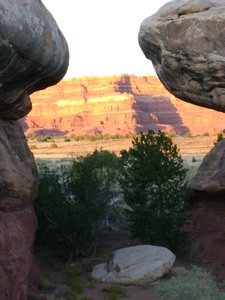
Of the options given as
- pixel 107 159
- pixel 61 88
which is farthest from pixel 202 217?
pixel 61 88

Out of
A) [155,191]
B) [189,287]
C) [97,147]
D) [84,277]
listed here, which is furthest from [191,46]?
[97,147]

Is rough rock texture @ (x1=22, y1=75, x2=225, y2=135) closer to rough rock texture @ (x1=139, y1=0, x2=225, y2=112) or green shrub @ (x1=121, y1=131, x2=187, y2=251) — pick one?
green shrub @ (x1=121, y1=131, x2=187, y2=251)

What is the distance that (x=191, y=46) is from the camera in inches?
418

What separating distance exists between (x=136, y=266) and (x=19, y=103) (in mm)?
4324

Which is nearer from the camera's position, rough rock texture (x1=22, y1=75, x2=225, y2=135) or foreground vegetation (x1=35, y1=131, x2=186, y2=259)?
foreground vegetation (x1=35, y1=131, x2=186, y2=259)

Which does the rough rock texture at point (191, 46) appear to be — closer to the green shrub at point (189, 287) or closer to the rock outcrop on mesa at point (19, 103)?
the rock outcrop on mesa at point (19, 103)

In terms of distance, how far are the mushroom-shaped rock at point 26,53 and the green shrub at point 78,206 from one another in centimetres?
337

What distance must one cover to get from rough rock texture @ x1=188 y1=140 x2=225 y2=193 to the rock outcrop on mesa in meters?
5.22

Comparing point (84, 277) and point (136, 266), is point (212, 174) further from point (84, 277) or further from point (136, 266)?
point (84, 277)

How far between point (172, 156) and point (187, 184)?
56.3 inches

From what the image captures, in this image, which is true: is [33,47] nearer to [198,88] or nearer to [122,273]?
[198,88]

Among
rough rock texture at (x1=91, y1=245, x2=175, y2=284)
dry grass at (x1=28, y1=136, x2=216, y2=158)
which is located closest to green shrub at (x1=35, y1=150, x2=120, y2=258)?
rough rock texture at (x1=91, y1=245, x2=175, y2=284)

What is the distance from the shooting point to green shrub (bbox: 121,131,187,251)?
41.4 feet

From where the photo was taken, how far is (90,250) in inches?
523
